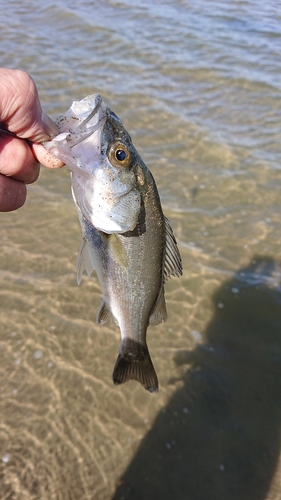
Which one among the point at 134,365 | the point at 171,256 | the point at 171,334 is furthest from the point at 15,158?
the point at 171,334

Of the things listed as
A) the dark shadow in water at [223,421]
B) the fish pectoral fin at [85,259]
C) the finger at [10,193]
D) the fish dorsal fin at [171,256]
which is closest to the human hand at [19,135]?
the finger at [10,193]

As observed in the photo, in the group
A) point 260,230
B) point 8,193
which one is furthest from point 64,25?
point 8,193

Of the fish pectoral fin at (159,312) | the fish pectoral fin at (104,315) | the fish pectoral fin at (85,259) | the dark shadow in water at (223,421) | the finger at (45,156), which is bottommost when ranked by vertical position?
the dark shadow in water at (223,421)

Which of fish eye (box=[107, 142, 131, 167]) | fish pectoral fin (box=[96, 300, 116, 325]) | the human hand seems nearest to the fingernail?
the human hand

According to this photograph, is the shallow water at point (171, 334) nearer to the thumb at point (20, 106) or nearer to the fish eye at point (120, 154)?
the fish eye at point (120, 154)

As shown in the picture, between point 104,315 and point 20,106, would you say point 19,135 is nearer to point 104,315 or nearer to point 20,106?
point 20,106

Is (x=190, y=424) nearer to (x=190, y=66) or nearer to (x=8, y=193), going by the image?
(x=8, y=193)

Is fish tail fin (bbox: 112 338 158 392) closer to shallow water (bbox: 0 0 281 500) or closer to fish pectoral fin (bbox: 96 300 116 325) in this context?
fish pectoral fin (bbox: 96 300 116 325)
